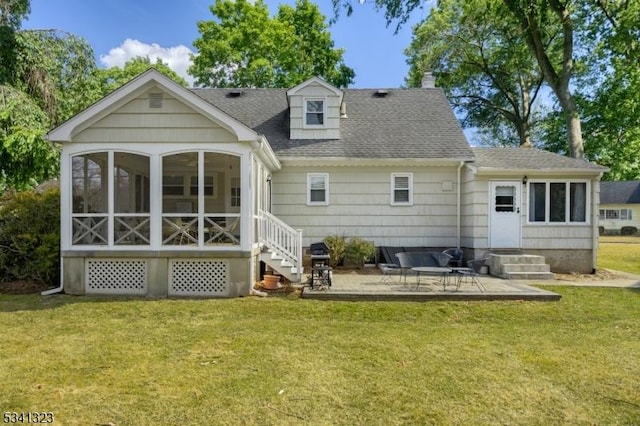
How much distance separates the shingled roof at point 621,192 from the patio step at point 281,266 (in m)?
40.6

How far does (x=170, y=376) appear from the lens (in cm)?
416

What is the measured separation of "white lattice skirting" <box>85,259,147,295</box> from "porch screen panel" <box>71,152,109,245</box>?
516 millimetres

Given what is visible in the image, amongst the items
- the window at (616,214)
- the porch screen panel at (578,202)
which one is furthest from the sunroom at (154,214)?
the window at (616,214)

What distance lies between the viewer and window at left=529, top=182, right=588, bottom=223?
11.1 m

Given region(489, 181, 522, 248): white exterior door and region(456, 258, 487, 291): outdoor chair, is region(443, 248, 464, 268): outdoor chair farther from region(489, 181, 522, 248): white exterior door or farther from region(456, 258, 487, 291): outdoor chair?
region(489, 181, 522, 248): white exterior door

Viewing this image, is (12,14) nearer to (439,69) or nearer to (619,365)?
Result: (619,365)

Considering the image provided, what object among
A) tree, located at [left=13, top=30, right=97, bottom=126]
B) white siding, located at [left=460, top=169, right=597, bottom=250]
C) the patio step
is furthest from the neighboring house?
tree, located at [left=13, top=30, right=97, bottom=126]


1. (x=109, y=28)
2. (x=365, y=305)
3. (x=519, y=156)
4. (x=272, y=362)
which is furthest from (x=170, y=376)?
(x=109, y=28)

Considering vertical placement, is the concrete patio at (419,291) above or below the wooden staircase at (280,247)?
below

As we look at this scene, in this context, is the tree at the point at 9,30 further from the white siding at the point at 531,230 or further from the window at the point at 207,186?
the white siding at the point at 531,230

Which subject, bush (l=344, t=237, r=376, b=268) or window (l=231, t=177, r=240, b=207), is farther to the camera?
window (l=231, t=177, r=240, b=207)

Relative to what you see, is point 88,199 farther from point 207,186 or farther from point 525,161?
point 525,161

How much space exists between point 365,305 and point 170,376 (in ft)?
13.0

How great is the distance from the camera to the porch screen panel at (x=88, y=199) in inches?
324
